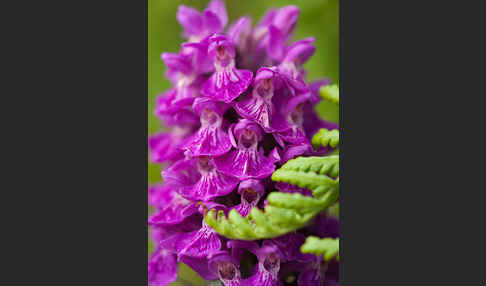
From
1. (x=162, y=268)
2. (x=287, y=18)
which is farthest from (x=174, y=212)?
(x=287, y=18)

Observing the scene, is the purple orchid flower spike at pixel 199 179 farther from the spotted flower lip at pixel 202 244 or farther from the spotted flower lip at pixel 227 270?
the spotted flower lip at pixel 227 270

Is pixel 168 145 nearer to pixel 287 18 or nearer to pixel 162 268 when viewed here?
pixel 162 268

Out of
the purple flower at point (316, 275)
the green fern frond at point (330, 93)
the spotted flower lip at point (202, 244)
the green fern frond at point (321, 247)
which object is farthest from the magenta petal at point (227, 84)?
the purple flower at point (316, 275)

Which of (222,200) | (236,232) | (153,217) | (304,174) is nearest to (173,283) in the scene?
(153,217)

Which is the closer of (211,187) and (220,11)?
(211,187)

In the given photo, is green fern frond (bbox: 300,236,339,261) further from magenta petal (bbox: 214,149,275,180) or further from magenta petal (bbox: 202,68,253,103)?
magenta petal (bbox: 202,68,253,103)

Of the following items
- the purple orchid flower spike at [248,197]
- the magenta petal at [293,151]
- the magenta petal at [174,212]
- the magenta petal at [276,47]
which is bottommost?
the magenta petal at [174,212]
